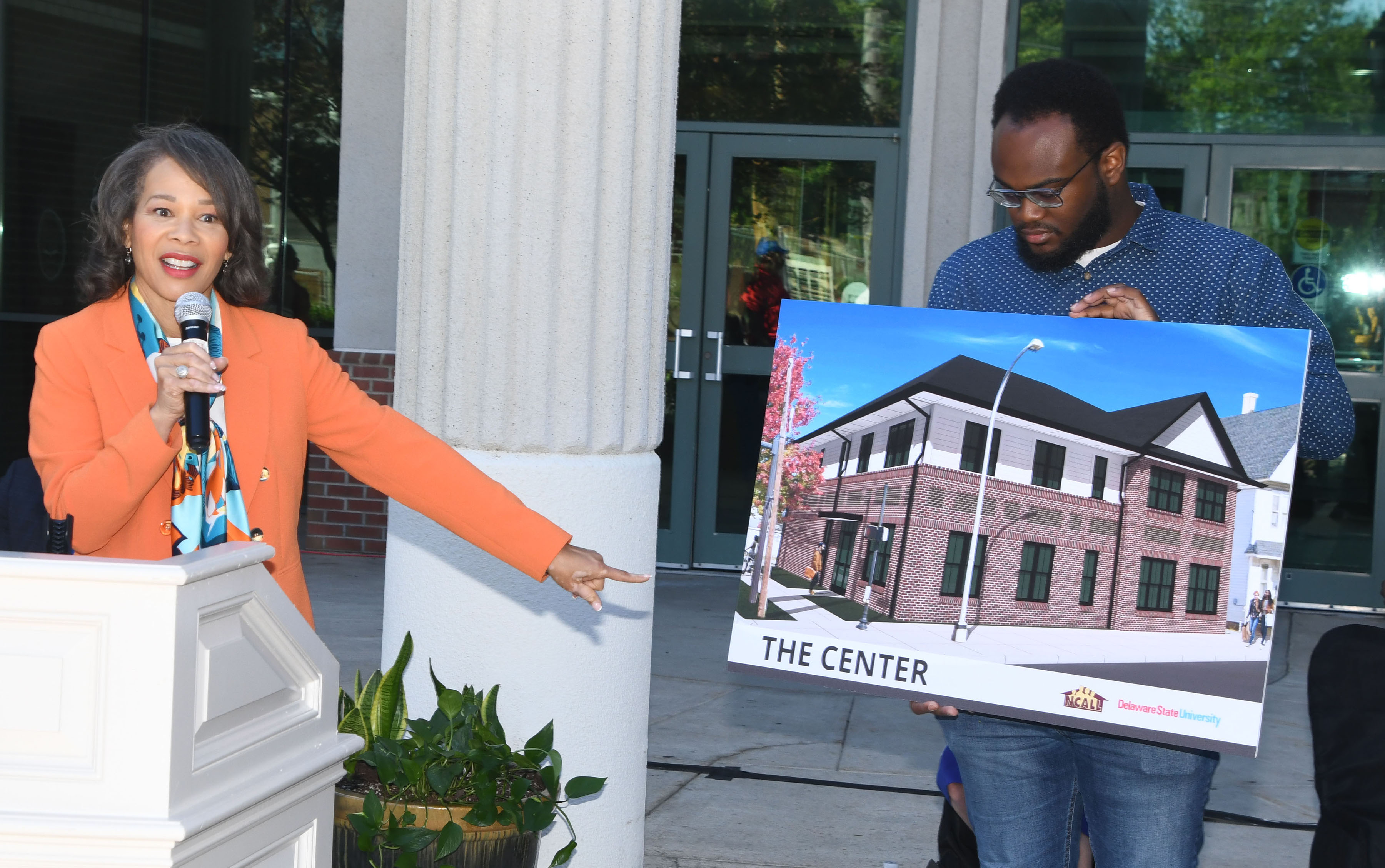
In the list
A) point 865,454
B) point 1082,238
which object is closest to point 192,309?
point 865,454

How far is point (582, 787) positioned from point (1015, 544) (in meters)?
1.34

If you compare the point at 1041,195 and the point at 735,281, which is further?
the point at 735,281

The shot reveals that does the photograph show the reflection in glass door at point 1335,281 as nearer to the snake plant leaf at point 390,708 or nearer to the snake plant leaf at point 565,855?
the snake plant leaf at point 565,855

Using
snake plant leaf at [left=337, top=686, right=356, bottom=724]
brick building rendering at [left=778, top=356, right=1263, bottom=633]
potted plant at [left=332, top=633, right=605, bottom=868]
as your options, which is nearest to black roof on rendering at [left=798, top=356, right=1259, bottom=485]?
brick building rendering at [left=778, top=356, right=1263, bottom=633]

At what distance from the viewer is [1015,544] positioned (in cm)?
253

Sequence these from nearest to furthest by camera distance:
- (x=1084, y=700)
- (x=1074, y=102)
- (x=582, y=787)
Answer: (x=1084, y=700) < (x=1074, y=102) < (x=582, y=787)

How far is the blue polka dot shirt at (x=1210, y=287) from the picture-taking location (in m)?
2.52

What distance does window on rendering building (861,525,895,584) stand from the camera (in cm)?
Result: 260

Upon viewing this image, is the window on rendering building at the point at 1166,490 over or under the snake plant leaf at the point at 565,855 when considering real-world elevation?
over

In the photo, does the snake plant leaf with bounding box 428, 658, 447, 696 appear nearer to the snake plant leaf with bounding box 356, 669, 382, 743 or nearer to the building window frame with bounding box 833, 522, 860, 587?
the snake plant leaf with bounding box 356, 669, 382, 743

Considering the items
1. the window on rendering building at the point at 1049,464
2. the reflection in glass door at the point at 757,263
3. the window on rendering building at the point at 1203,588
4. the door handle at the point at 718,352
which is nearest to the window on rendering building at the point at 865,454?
the window on rendering building at the point at 1049,464

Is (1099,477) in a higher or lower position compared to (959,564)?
higher

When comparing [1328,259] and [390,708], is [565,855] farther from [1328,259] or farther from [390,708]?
[1328,259]

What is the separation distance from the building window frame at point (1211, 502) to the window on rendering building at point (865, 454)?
1.97 feet
